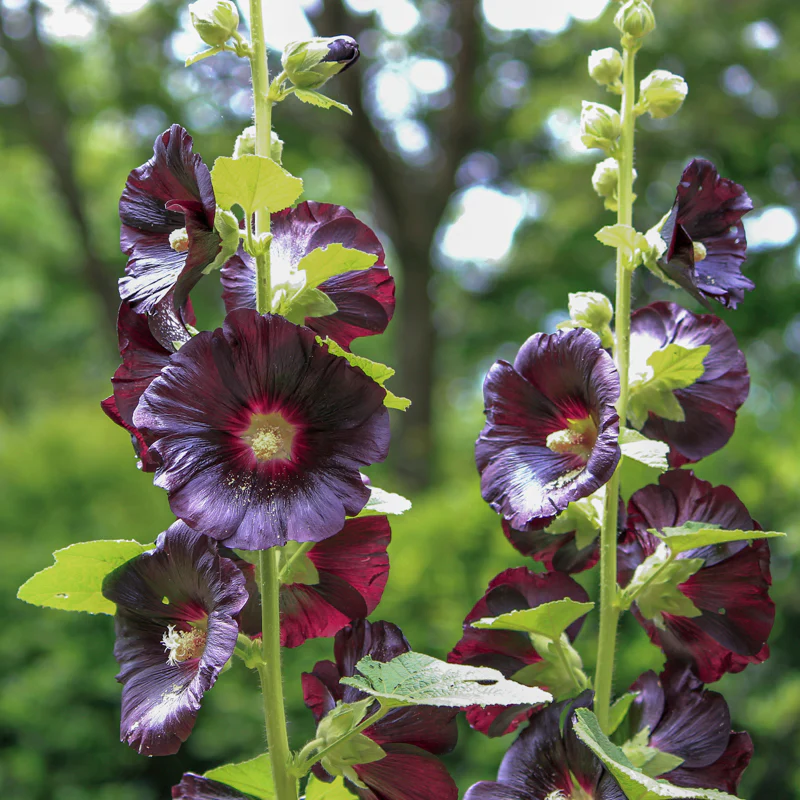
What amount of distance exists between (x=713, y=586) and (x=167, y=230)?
0.58 metres

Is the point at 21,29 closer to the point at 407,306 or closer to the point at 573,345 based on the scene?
the point at 407,306

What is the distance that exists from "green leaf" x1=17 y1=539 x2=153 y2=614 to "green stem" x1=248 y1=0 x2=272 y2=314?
217mm

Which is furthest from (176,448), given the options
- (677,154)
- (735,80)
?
(735,80)

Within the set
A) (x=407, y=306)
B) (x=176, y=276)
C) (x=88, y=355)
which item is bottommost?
(x=88, y=355)

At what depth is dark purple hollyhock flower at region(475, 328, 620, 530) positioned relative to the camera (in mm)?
747

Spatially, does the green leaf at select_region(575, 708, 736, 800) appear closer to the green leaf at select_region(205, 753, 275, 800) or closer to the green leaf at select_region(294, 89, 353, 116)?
the green leaf at select_region(205, 753, 275, 800)

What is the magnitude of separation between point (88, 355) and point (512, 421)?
1139 centimetres

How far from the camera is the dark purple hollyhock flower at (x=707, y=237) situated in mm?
774

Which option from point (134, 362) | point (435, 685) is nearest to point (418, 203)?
point (134, 362)

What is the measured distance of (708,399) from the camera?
0.89 metres

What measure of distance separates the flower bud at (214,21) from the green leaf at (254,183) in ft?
0.51

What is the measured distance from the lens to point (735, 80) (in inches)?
199

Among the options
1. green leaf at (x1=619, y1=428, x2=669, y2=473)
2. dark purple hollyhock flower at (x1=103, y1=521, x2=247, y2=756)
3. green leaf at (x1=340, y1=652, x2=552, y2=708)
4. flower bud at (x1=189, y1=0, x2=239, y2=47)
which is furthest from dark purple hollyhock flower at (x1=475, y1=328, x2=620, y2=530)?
flower bud at (x1=189, y1=0, x2=239, y2=47)

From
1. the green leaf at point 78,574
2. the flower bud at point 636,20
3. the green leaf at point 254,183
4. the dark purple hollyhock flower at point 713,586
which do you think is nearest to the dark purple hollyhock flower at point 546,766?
the dark purple hollyhock flower at point 713,586
